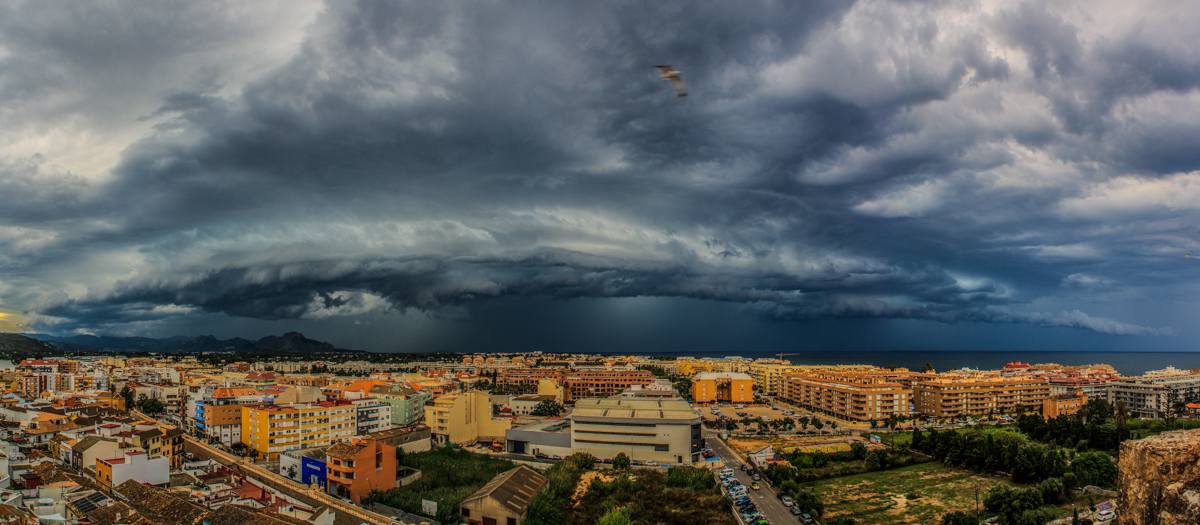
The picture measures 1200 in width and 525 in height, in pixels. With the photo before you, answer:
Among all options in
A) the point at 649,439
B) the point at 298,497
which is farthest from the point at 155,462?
the point at 649,439

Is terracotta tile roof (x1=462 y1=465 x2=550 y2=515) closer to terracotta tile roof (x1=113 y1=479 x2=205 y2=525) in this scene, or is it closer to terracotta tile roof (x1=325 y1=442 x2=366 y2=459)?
terracotta tile roof (x1=325 y1=442 x2=366 y2=459)

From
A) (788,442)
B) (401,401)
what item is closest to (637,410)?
(788,442)

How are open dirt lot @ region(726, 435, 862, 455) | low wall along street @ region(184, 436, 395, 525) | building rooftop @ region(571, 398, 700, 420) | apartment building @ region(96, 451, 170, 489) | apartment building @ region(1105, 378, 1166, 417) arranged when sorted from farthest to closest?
apartment building @ region(1105, 378, 1166, 417), open dirt lot @ region(726, 435, 862, 455), building rooftop @ region(571, 398, 700, 420), apartment building @ region(96, 451, 170, 489), low wall along street @ region(184, 436, 395, 525)

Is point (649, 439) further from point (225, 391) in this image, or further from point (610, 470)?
point (225, 391)

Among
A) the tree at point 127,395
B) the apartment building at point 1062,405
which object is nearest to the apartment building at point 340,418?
the tree at point 127,395

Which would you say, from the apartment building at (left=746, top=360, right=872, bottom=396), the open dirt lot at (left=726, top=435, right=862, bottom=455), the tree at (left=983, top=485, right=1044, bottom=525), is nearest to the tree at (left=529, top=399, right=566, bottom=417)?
the open dirt lot at (left=726, top=435, right=862, bottom=455)

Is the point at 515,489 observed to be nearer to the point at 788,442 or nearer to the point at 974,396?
the point at 788,442
